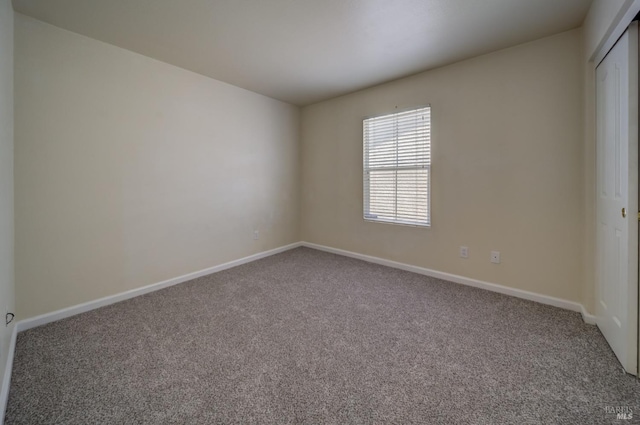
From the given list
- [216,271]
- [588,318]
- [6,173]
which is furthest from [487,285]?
[6,173]

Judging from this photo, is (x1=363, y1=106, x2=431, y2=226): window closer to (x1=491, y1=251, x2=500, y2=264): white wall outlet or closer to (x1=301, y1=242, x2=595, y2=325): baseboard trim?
(x1=301, y1=242, x2=595, y2=325): baseboard trim

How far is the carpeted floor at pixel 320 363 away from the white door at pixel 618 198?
22 cm

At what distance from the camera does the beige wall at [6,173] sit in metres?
1.61

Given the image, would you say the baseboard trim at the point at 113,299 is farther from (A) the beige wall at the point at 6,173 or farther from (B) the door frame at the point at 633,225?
(B) the door frame at the point at 633,225

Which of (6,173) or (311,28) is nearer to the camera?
(6,173)

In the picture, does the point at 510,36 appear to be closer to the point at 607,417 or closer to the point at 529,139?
the point at 529,139

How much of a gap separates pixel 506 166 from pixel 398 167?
119 centimetres

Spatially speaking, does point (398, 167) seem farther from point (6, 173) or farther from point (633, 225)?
point (6, 173)

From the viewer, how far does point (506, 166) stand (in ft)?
8.70

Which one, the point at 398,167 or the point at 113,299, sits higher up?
the point at 398,167

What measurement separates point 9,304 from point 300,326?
2064 mm

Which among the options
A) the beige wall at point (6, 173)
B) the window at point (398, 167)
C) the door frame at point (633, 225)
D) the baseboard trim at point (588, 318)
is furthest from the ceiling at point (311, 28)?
the baseboard trim at point (588, 318)

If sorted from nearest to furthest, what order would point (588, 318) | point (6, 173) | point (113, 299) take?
point (6, 173), point (588, 318), point (113, 299)

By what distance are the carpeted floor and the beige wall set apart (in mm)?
352
